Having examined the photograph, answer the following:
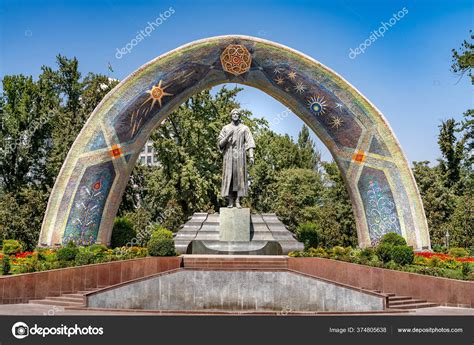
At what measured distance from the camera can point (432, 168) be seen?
36781mm

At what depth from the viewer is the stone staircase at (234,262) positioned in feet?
49.9

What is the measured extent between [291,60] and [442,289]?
1213 cm

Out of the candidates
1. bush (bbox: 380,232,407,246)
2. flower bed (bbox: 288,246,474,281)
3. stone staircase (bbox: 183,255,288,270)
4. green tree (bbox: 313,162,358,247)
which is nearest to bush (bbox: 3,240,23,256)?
stone staircase (bbox: 183,255,288,270)

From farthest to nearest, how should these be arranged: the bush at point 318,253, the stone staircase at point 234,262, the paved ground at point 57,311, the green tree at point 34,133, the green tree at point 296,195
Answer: the green tree at point 296,195 → the green tree at point 34,133 → the bush at point 318,253 → the stone staircase at point 234,262 → the paved ground at point 57,311

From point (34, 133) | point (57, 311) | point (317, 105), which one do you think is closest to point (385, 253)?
point (317, 105)

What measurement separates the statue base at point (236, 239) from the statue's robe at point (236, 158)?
0.73 meters

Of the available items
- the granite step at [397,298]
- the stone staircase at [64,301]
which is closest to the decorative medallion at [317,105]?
the granite step at [397,298]

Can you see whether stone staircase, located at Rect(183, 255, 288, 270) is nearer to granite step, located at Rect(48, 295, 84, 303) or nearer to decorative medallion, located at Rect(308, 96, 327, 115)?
granite step, located at Rect(48, 295, 84, 303)

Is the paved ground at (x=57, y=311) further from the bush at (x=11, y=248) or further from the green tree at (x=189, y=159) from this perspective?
the green tree at (x=189, y=159)

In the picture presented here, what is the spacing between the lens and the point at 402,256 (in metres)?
15.7

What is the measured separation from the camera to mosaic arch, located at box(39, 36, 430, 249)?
853 inches

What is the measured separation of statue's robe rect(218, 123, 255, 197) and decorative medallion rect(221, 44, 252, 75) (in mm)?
5337

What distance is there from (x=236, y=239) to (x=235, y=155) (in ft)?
8.72
